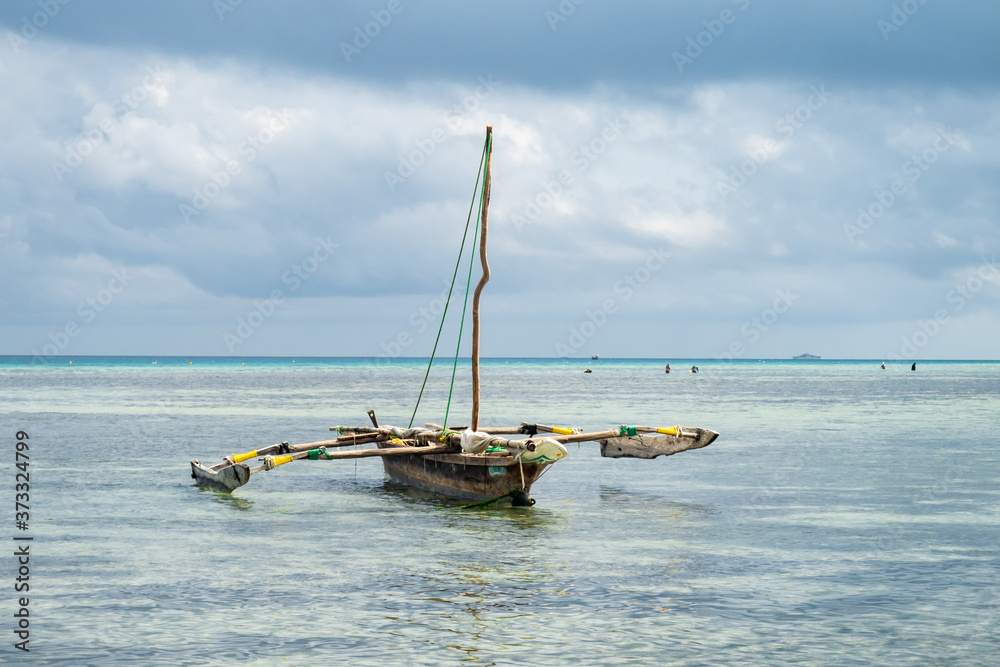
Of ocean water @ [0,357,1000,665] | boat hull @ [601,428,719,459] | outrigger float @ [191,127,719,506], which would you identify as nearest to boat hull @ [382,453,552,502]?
outrigger float @ [191,127,719,506]

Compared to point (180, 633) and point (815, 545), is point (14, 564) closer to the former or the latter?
point (180, 633)

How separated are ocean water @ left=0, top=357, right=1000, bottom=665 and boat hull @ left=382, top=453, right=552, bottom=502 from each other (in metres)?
0.65

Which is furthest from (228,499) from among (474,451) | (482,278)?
(482,278)

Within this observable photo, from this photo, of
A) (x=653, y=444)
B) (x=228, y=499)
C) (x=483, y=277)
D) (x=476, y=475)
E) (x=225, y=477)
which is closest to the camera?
(x=476, y=475)

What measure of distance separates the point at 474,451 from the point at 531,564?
294 inches

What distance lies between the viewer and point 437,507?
23.0 m

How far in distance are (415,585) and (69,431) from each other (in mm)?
33164

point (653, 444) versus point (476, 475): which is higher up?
point (653, 444)

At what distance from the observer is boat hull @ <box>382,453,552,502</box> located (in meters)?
22.7

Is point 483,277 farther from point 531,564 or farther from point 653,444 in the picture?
point 531,564

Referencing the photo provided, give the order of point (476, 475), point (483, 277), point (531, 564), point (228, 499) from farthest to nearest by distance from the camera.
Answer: point (483, 277) → point (228, 499) → point (476, 475) → point (531, 564)

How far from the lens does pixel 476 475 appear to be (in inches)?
916

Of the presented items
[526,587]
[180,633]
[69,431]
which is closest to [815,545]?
[526,587]

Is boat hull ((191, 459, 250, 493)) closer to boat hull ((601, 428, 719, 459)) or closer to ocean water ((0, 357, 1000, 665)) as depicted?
ocean water ((0, 357, 1000, 665))
